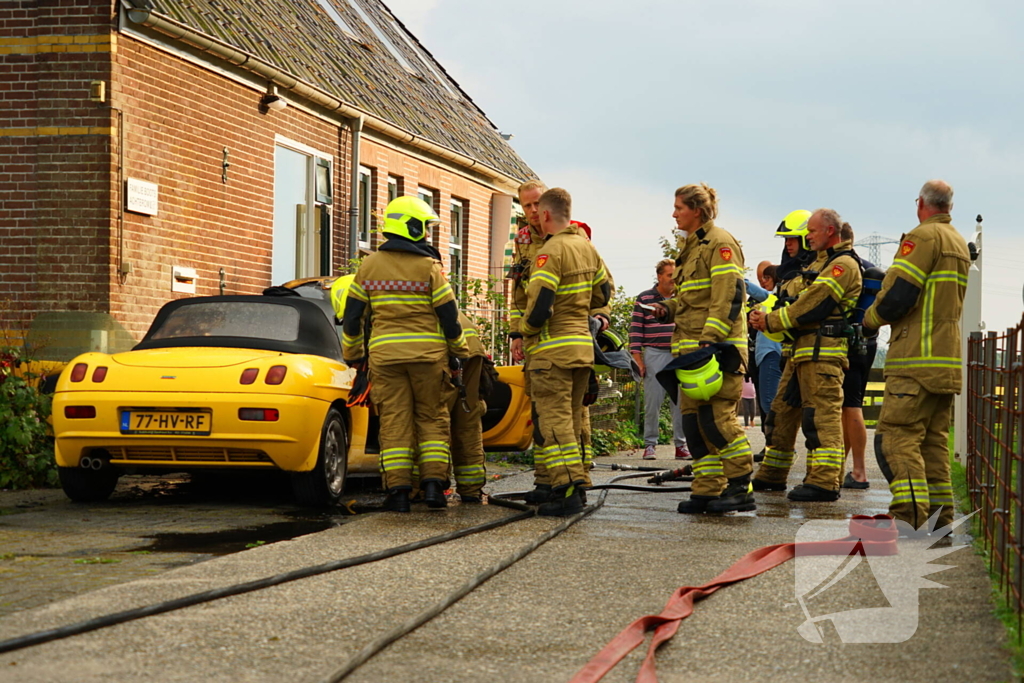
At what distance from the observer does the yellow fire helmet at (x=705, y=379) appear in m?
7.81

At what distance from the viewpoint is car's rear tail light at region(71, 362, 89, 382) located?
26.5 feet

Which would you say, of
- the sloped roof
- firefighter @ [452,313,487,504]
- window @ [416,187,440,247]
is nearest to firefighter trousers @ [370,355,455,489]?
firefighter @ [452,313,487,504]

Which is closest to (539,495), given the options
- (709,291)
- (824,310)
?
(709,291)

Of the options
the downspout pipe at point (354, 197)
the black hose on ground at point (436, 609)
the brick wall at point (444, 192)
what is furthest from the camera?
the brick wall at point (444, 192)

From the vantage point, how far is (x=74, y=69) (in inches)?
456

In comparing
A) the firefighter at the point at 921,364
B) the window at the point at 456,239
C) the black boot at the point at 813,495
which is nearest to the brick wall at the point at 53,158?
the black boot at the point at 813,495

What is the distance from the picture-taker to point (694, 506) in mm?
8234

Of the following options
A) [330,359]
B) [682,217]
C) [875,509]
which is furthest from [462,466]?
[875,509]

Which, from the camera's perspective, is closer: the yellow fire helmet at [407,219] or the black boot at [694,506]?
the yellow fire helmet at [407,219]

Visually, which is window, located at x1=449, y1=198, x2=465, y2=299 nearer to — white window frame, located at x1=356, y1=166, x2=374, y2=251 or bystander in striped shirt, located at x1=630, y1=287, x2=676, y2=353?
white window frame, located at x1=356, y1=166, x2=374, y2=251

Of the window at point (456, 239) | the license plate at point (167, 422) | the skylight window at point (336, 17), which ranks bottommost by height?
the license plate at point (167, 422)

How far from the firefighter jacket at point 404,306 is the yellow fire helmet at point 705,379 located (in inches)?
57.4

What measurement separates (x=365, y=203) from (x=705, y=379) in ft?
36.5

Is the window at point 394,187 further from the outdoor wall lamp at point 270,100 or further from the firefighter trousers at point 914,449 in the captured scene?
the firefighter trousers at point 914,449
